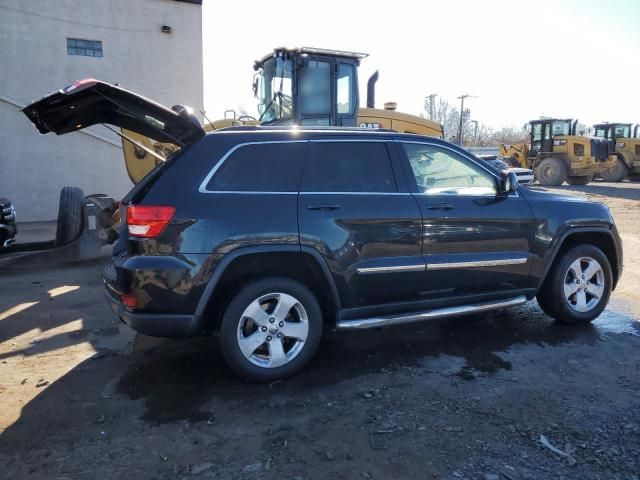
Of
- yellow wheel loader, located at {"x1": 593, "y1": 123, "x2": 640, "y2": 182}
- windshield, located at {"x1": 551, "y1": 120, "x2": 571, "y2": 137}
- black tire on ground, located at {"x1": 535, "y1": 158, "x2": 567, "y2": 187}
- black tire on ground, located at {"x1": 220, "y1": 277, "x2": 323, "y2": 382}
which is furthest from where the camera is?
yellow wheel loader, located at {"x1": 593, "y1": 123, "x2": 640, "y2": 182}

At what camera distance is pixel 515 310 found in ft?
18.0

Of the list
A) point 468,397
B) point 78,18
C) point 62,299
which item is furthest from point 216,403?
point 78,18

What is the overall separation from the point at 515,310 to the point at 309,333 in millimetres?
2893

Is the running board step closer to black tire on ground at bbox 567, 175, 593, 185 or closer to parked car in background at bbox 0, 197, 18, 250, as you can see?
parked car in background at bbox 0, 197, 18, 250

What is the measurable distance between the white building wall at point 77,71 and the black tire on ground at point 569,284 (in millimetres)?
10916

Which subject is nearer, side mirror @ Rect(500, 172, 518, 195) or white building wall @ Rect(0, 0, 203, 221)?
side mirror @ Rect(500, 172, 518, 195)

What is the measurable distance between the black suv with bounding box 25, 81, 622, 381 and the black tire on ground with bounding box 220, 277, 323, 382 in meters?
0.01

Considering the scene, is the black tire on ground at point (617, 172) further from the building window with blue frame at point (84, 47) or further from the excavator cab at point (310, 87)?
the building window with blue frame at point (84, 47)

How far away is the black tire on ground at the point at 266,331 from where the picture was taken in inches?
139

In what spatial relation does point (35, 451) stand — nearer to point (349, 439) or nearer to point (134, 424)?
point (134, 424)

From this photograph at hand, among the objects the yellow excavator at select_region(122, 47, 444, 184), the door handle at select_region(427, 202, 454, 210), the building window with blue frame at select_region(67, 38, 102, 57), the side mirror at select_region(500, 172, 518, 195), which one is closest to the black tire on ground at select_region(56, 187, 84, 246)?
the yellow excavator at select_region(122, 47, 444, 184)

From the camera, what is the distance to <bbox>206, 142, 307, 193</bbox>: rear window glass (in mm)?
3585

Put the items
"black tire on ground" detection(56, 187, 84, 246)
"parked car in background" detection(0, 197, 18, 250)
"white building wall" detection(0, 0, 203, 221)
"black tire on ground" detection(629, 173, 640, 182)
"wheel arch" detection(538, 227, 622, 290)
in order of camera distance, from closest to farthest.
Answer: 1. "wheel arch" detection(538, 227, 622, 290)
2. "parked car in background" detection(0, 197, 18, 250)
3. "black tire on ground" detection(56, 187, 84, 246)
4. "white building wall" detection(0, 0, 203, 221)
5. "black tire on ground" detection(629, 173, 640, 182)

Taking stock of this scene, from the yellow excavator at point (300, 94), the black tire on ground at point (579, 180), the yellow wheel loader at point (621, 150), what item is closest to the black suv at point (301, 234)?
the yellow excavator at point (300, 94)
